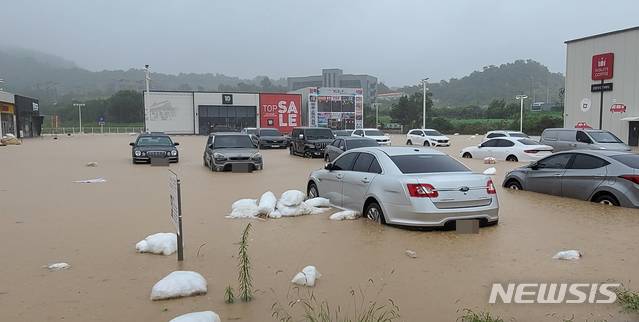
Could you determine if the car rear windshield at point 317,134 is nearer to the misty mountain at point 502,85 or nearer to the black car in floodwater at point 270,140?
the black car in floodwater at point 270,140

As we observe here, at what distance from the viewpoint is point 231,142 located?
821 inches

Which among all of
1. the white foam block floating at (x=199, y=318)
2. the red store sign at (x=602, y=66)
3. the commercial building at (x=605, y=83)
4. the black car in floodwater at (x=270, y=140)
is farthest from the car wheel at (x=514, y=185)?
the red store sign at (x=602, y=66)

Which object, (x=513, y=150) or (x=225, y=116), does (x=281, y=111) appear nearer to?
(x=225, y=116)

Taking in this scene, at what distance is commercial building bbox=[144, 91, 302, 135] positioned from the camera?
73.9 metres

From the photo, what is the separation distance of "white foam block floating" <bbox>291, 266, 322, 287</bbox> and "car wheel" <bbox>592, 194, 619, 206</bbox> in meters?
6.87

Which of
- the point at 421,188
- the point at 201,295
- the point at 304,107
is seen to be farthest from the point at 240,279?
the point at 304,107

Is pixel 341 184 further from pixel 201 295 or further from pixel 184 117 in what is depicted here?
pixel 184 117

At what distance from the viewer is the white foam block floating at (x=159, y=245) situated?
22.5 feet

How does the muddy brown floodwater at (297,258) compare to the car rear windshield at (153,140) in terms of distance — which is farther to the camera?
the car rear windshield at (153,140)

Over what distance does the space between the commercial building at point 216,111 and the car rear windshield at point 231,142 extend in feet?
174

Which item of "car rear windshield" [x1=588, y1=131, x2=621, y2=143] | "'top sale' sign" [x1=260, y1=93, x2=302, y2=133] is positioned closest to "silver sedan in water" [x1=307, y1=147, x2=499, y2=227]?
"car rear windshield" [x1=588, y1=131, x2=621, y2=143]

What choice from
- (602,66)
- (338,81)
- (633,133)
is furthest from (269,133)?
(338,81)

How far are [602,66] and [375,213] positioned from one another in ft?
123

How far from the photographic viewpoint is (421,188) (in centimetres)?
757
